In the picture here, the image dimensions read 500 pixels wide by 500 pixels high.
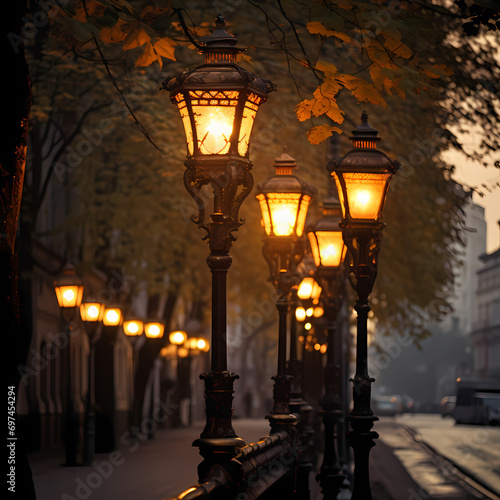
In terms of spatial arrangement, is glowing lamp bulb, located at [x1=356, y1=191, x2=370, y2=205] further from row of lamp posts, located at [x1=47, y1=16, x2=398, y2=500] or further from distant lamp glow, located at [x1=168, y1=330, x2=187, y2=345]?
distant lamp glow, located at [x1=168, y1=330, x2=187, y2=345]

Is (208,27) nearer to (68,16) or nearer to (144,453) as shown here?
(68,16)

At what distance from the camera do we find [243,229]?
34.2m

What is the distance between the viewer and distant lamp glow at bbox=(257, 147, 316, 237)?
54.0 ft

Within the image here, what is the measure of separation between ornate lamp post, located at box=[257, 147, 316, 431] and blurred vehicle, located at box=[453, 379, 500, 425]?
5951 centimetres

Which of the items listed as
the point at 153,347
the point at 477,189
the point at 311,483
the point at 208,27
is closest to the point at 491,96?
the point at 477,189

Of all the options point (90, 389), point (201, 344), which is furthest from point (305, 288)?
point (201, 344)

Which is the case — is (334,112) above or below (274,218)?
above

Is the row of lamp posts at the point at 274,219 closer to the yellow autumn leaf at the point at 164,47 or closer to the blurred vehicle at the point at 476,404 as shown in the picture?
the yellow autumn leaf at the point at 164,47

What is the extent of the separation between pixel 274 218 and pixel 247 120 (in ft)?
21.3

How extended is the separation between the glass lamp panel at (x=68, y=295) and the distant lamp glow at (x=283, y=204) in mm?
9695

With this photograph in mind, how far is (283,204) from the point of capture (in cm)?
1648

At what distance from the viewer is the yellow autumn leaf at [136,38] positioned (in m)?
9.95

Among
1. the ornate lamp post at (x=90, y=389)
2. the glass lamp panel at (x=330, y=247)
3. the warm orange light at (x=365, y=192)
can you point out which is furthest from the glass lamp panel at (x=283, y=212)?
the ornate lamp post at (x=90, y=389)

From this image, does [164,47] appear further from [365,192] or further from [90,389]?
[90,389]
